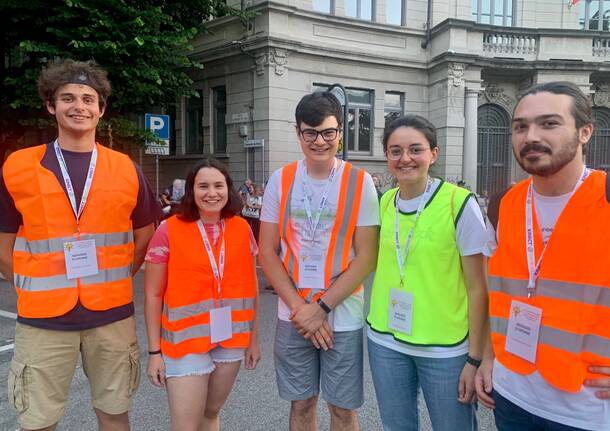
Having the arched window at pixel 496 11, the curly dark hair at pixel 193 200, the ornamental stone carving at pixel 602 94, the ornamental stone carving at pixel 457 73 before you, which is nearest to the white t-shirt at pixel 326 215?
the curly dark hair at pixel 193 200

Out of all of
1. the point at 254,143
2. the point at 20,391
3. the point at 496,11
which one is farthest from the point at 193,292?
the point at 496,11

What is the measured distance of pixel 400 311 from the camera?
2209 millimetres

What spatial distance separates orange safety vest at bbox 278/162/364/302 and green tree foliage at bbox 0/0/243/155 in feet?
27.0

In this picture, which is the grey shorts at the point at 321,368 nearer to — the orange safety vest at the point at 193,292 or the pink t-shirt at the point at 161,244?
the orange safety vest at the point at 193,292

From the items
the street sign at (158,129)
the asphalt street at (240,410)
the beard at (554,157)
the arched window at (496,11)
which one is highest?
the arched window at (496,11)

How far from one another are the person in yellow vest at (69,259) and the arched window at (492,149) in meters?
A: 16.6

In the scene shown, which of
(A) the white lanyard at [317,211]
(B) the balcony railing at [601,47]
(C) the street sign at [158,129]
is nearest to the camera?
(A) the white lanyard at [317,211]

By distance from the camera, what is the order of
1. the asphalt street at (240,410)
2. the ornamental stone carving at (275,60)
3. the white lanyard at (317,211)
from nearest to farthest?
1. the white lanyard at (317,211)
2. the asphalt street at (240,410)
3. the ornamental stone carving at (275,60)

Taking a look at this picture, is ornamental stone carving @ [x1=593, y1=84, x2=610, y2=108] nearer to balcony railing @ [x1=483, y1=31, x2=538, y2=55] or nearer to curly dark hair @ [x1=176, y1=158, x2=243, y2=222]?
A: balcony railing @ [x1=483, y1=31, x2=538, y2=55]

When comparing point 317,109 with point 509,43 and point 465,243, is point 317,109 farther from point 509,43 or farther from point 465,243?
point 509,43

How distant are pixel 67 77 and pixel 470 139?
15833 millimetres

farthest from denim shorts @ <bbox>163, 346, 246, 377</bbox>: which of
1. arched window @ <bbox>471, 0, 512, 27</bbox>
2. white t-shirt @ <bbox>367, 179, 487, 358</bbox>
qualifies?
arched window @ <bbox>471, 0, 512, 27</bbox>

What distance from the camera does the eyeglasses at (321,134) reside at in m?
2.48

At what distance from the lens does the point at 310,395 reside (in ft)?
8.48
